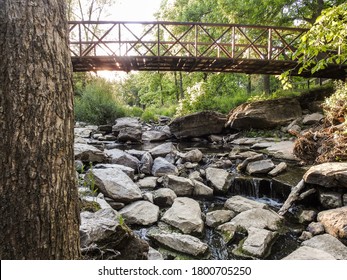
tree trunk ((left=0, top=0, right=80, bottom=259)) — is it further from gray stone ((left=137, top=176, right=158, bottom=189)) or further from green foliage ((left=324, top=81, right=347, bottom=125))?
green foliage ((left=324, top=81, right=347, bottom=125))

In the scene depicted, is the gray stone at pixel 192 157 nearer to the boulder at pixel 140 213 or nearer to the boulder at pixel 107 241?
the boulder at pixel 140 213

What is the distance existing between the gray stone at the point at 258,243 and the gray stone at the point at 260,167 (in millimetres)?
2630

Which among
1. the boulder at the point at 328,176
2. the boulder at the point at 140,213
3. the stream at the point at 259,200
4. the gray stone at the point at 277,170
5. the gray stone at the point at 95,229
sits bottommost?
the stream at the point at 259,200

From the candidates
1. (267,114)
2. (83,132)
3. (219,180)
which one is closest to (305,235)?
(219,180)

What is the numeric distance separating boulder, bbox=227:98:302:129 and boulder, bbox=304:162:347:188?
6.20 m

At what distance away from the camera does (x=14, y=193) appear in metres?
1.25

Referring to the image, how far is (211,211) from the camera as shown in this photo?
4.33 meters

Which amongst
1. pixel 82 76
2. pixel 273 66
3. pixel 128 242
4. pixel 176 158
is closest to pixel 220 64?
pixel 273 66

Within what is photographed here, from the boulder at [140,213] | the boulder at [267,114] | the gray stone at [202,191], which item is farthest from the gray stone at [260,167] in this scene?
the boulder at [267,114]

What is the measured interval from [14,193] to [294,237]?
11.7 ft

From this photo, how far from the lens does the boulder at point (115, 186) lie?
3927mm

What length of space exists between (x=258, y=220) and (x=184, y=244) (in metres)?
1.33

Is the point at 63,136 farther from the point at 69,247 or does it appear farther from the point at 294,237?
the point at 294,237

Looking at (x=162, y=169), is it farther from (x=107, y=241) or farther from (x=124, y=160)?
(x=107, y=241)
